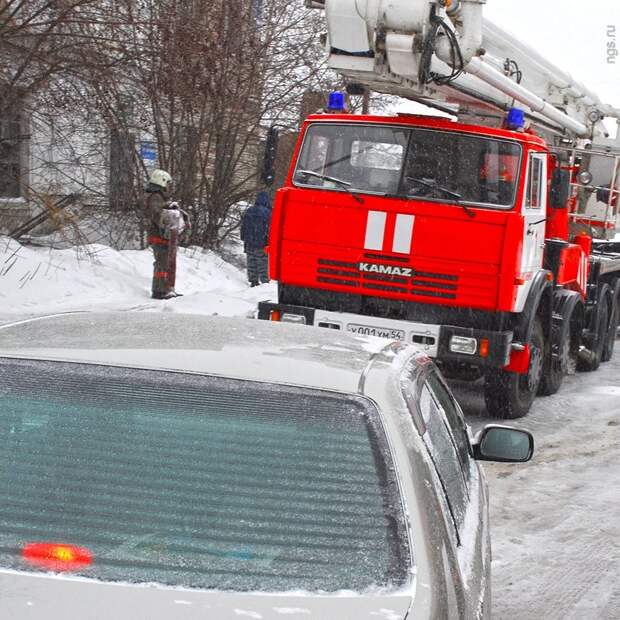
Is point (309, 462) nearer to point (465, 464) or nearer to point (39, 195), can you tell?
point (465, 464)

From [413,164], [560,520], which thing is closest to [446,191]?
[413,164]

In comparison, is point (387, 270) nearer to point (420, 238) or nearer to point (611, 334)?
point (420, 238)

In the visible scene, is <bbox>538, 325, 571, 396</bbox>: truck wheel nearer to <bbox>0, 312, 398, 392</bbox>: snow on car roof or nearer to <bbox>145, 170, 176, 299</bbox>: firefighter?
<bbox>145, 170, 176, 299</bbox>: firefighter

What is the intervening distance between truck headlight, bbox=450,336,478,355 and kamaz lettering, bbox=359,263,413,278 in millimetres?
701

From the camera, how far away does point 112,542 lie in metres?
2.45

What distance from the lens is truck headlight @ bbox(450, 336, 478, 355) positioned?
30.6 ft

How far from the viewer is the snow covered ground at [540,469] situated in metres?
5.63

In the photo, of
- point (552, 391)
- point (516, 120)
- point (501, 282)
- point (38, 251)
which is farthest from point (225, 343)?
point (38, 251)

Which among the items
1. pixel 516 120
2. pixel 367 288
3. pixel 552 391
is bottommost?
pixel 552 391

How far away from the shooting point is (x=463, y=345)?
9352 millimetres

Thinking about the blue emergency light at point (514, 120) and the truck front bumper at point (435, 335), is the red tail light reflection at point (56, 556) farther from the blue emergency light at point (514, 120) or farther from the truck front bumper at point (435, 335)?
the blue emergency light at point (514, 120)

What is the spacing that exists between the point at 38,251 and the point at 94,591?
15.7 m

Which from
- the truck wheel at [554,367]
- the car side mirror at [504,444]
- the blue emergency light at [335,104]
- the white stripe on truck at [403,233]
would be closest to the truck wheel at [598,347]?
the truck wheel at [554,367]

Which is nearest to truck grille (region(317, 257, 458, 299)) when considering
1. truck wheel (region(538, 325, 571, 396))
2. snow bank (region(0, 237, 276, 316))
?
truck wheel (region(538, 325, 571, 396))
